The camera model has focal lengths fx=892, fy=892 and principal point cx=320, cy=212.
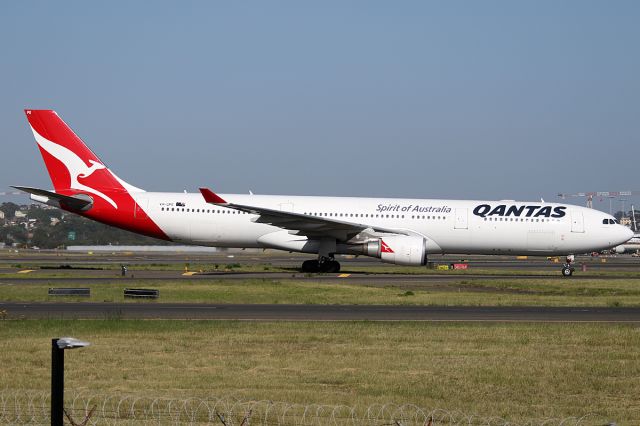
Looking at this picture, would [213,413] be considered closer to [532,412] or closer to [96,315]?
[532,412]

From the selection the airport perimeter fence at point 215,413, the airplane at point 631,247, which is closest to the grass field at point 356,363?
the airport perimeter fence at point 215,413

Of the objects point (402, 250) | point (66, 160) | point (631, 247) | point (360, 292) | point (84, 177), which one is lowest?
point (360, 292)

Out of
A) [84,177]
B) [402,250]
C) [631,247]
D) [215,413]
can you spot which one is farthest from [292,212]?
[631,247]

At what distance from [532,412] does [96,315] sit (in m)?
14.4

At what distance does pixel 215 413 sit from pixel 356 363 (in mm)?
4918

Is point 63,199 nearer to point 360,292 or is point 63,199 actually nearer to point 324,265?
point 324,265

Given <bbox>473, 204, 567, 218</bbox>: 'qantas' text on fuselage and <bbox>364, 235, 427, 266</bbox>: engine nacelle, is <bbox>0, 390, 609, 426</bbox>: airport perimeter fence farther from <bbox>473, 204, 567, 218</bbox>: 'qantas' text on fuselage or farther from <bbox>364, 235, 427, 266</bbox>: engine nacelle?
<bbox>473, 204, 567, 218</bbox>: 'qantas' text on fuselage

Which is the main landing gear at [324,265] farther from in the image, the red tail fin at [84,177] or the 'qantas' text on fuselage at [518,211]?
the red tail fin at [84,177]

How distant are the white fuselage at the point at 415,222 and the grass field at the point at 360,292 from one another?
526 cm

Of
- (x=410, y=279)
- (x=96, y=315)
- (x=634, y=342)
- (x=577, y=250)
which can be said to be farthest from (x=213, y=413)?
(x=577, y=250)

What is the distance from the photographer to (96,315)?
23828 mm

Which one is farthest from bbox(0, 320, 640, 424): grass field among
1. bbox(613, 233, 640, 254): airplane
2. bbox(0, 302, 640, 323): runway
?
bbox(613, 233, 640, 254): airplane

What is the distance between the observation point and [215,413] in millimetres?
11711

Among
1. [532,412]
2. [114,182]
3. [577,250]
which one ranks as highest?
[114,182]
